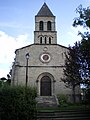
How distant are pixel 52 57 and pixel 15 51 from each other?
6458mm

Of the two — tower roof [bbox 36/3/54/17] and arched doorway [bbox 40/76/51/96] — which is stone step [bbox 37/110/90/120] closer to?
arched doorway [bbox 40/76/51/96]

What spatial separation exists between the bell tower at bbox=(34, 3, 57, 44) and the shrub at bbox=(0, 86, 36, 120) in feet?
78.9

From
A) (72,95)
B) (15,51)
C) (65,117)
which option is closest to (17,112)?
(65,117)

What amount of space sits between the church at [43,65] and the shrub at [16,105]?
19.2 metres

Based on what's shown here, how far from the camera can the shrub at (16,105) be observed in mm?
14711

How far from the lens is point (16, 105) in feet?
48.5

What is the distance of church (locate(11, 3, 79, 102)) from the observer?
35344mm

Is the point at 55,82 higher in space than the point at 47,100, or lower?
higher

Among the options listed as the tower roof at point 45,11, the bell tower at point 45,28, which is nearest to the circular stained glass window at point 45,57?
the bell tower at point 45,28

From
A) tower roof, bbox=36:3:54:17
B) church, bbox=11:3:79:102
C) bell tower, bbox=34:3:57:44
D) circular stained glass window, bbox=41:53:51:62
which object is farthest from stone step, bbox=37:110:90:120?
tower roof, bbox=36:3:54:17

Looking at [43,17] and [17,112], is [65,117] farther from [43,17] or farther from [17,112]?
[43,17]

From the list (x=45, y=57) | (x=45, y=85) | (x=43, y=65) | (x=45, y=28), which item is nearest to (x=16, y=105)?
(x=45, y=85)

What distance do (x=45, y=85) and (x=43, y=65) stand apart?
10.8 feet

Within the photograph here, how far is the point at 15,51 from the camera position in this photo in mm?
37750
